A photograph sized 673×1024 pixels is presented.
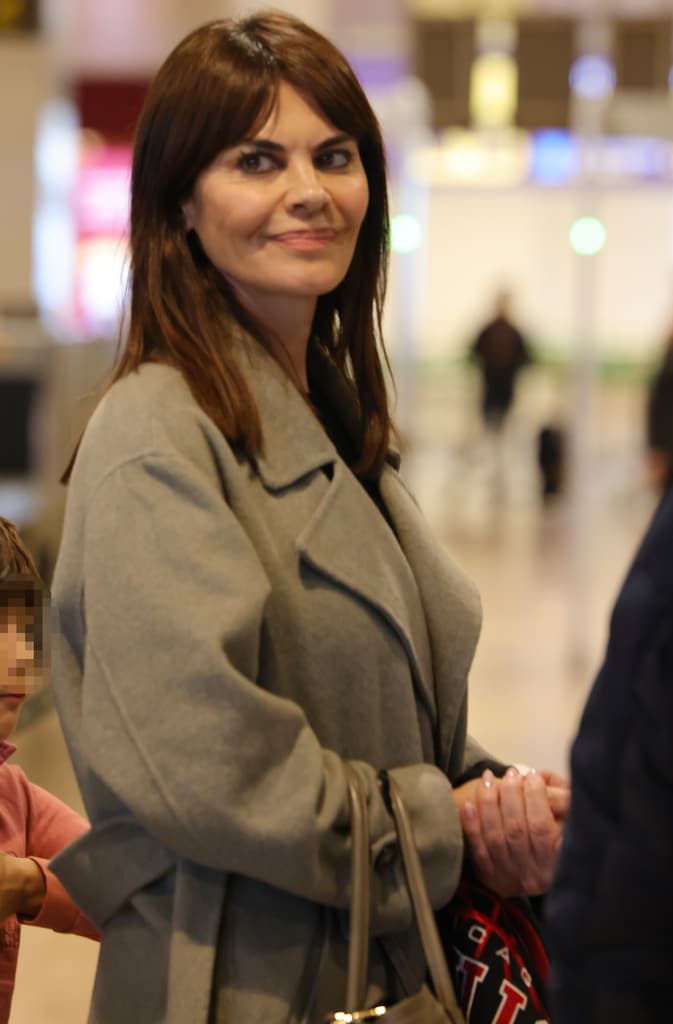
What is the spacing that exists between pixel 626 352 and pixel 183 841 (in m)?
25.6

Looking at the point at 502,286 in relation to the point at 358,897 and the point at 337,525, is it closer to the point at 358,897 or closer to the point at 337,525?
the point at 337,525

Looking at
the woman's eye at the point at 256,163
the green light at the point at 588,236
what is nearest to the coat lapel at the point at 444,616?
the woman's eye at the point at 256,163

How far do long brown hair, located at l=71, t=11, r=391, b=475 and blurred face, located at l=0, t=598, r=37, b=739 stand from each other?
0.27 meters

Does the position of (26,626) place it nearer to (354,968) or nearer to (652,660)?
(354,968)

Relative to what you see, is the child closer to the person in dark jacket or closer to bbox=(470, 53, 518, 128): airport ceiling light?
the person in dark jacket

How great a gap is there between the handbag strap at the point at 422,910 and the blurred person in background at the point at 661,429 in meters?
5.73

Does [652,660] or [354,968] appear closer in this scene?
Result: [652,660]

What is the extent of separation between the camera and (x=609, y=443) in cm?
2119

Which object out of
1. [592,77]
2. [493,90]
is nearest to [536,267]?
[493,90]

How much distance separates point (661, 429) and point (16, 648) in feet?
19.7

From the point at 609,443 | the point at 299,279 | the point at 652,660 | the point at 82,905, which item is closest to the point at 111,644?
the point at 82,905

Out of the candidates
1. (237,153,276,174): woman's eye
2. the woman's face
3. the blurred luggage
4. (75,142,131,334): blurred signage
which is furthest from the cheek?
(75,142,131,334): blurred signage

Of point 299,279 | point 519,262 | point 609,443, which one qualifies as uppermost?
point 299,279

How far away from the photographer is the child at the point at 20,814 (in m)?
1.62
